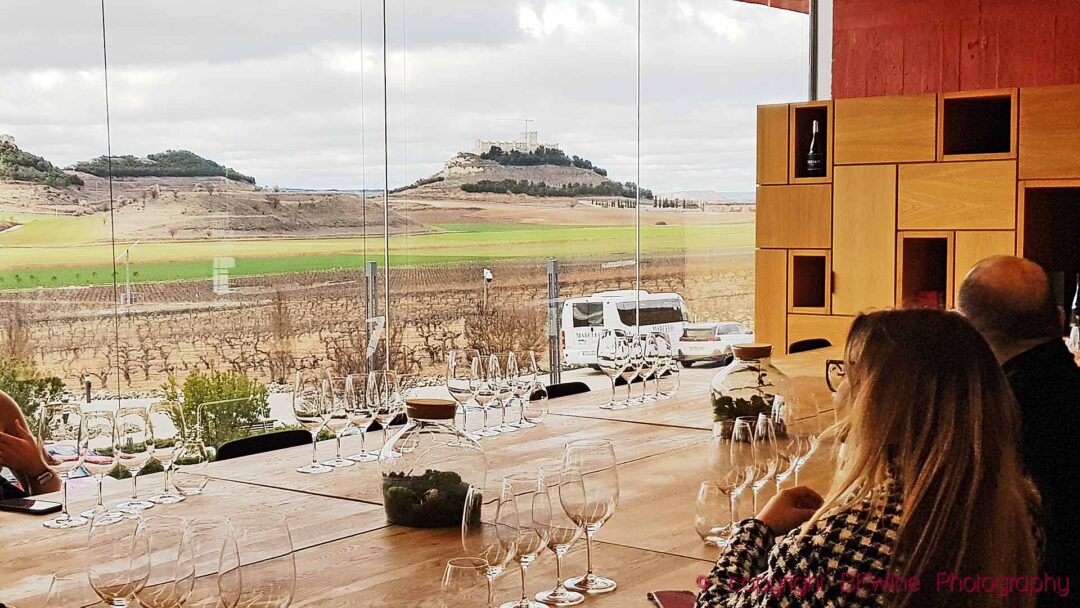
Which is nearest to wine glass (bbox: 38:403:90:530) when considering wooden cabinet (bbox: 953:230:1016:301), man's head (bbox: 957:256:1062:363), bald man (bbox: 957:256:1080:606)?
bald man (bbox: 957:256:1080:606)

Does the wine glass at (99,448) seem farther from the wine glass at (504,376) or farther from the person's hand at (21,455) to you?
the wine glass at (504,376)

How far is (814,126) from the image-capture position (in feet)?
23.7

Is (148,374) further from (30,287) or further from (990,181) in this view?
(990,181)

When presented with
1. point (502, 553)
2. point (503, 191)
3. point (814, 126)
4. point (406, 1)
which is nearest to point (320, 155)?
point (406, 1)

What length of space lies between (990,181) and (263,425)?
419 cm

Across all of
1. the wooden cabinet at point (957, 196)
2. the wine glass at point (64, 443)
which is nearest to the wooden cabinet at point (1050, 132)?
the wooden cabinet at point (957, 196)

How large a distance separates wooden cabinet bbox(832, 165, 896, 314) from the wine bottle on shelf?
0.15 m

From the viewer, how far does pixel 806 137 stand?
24.2 feet

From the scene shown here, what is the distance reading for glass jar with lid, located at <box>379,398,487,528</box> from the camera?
2371mm

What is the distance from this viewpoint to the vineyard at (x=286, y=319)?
5512 mm

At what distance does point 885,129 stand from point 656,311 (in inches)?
86.3

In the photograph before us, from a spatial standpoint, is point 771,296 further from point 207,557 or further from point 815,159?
point 207,557

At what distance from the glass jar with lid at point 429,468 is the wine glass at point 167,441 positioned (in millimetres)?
562

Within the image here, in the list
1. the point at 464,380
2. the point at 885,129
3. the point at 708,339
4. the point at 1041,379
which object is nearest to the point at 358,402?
the point at 464,380
